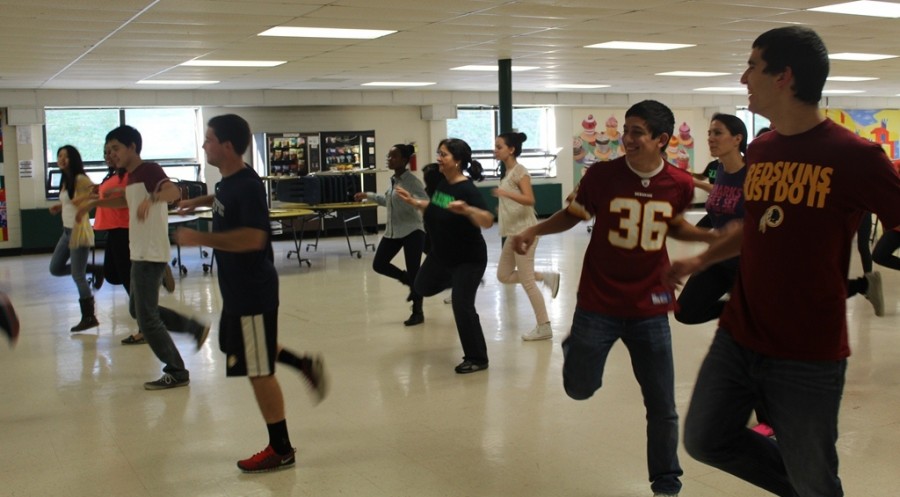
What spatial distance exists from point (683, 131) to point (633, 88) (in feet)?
11.9

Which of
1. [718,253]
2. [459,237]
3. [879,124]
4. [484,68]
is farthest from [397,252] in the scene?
[879,124]

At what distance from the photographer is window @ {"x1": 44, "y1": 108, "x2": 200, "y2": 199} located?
15219 mm

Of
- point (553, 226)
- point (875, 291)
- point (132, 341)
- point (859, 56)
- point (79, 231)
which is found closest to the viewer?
point (553, 226)

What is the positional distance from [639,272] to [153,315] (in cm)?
323

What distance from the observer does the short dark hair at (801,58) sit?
2.25m

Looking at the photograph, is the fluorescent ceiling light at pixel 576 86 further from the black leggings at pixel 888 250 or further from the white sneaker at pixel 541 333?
the white sneaker at pixel 541 333

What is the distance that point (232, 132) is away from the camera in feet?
12.7

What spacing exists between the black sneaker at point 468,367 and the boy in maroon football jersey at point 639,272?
2.20m

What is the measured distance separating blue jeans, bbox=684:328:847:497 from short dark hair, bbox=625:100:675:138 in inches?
40.0

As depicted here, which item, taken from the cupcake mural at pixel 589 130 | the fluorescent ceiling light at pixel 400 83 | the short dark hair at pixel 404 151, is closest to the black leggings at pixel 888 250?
the short dark hair at pixel 404 151

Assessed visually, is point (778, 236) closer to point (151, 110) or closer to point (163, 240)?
point (163, 240)

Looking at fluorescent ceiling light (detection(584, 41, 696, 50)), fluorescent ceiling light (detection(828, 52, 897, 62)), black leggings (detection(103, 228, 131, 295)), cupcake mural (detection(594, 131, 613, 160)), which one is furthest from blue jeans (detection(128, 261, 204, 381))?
cupcake mural (detection(594, 131, 613, 160))

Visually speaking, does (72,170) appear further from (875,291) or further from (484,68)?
(484,68)

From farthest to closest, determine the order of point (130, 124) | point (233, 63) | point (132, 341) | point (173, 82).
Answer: point (130, 124) → point (173, 82) → point (233, 63) → point (132, 341)
